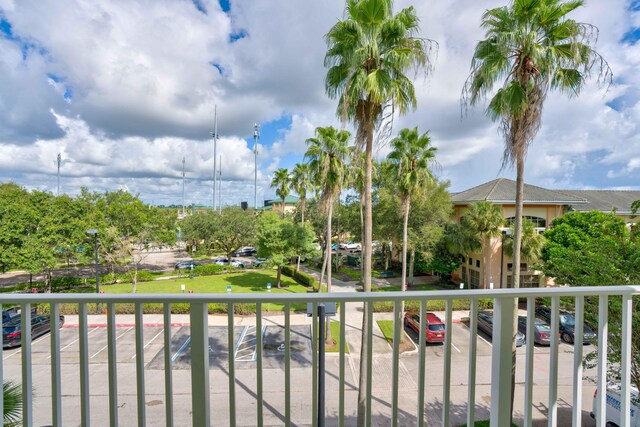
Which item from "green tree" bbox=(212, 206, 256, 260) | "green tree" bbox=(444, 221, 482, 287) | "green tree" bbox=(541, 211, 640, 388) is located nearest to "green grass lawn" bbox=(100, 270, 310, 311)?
"green tree" bbox=(212, 206, 256, 260)

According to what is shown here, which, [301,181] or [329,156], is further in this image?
[301,181]

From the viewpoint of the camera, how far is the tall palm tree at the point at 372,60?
7512 mm

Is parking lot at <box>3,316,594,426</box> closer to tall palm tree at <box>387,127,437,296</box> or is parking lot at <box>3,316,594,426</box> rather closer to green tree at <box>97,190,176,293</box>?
tall palm tree at <box>387,127,437,296</box>

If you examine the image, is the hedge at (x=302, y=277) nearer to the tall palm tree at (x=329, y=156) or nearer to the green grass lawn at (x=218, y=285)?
the green grass lawn at (x=218, y=285)

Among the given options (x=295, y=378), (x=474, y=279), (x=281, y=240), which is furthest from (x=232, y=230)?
(x=295, y=378)

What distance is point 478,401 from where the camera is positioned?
19.0ft

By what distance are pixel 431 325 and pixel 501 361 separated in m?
7.46

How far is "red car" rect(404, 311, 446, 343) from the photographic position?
651 centimetres

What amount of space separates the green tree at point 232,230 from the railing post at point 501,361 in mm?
28787

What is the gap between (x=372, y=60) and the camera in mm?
7824

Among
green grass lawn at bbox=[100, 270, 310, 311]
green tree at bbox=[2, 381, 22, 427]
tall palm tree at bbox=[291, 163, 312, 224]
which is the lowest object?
green grass lawn at bbox=[100, 270, 310, 311]

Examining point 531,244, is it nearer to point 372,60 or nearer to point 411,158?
point 411,158

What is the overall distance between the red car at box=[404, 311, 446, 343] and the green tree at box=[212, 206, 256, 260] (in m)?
20.7

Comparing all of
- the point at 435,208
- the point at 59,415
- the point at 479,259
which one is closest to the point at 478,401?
the point at 59,415
